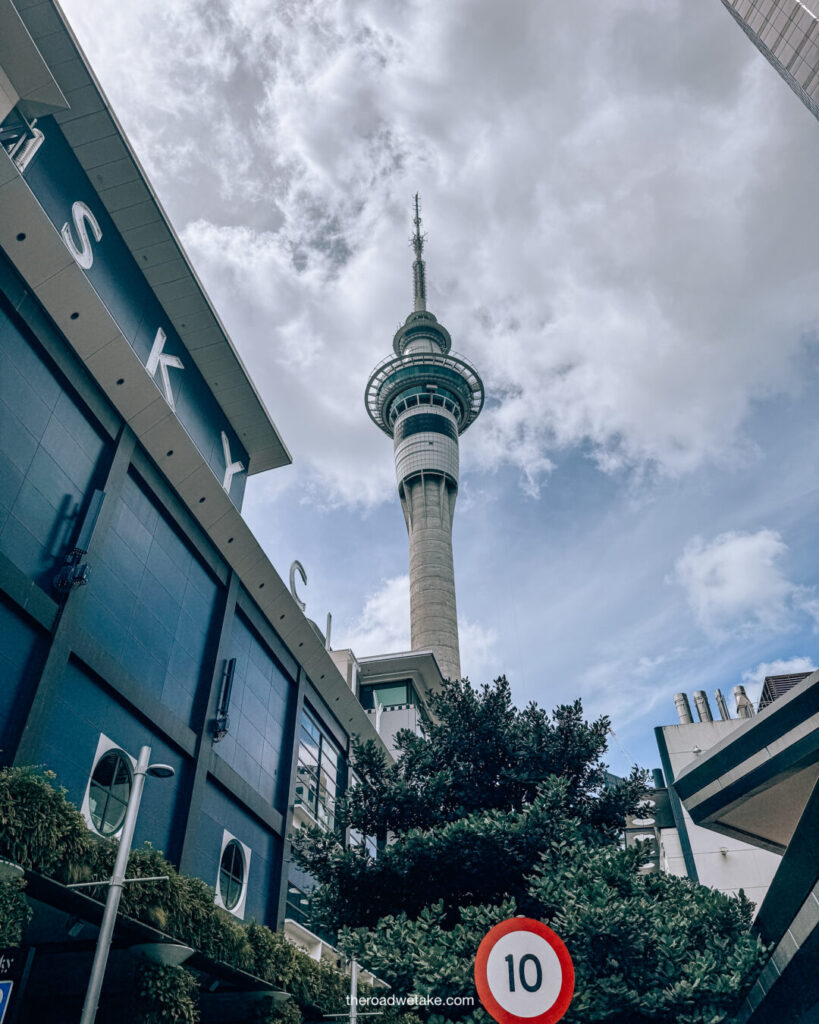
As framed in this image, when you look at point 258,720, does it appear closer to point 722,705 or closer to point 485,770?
point 485,770

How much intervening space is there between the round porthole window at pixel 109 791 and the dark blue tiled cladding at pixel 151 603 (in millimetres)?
2390

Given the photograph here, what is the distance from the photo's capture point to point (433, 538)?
7419cm

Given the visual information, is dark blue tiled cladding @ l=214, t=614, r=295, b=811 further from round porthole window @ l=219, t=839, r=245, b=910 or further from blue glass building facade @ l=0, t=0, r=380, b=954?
round porthole window @ l=219, t=839, r=245, b=910

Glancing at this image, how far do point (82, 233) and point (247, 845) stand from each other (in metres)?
19.7

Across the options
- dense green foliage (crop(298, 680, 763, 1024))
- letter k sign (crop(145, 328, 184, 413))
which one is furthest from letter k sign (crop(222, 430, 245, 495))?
dense green foliage (crop(298, 680, 763, 1024))

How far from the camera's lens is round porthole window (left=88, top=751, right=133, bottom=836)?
59.0 feet

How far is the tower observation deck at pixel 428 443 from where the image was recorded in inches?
2699

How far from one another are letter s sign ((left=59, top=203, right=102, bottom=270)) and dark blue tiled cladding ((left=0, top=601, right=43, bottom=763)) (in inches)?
414

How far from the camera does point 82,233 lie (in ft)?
72.6

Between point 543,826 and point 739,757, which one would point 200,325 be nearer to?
point 543,826

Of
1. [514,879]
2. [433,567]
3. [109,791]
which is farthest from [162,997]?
[433,567]

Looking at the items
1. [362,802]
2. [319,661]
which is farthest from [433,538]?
[362,802]

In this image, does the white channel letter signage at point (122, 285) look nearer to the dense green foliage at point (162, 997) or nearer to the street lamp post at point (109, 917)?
the street lamp post at point (109, 917)

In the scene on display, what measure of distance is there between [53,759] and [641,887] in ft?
42.2
